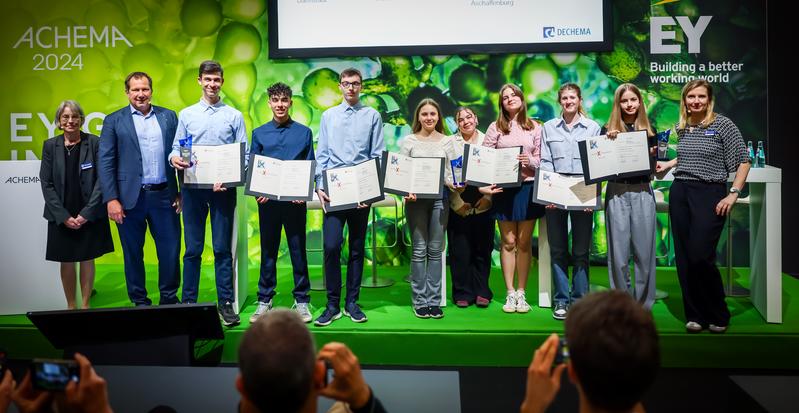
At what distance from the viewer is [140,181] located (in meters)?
4.52

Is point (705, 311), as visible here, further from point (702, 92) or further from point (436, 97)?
point (436, 97)

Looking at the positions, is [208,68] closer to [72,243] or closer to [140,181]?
[140,181]

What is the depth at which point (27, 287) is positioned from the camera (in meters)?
4.86

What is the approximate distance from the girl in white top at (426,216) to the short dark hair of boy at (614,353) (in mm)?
3167

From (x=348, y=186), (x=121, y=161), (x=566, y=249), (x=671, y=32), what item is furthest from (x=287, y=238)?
(x=671, y=32)

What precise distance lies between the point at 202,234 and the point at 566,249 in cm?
234

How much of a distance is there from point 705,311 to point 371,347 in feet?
6.68

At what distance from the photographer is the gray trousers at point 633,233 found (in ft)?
14.5

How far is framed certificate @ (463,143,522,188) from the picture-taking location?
15.3 ft

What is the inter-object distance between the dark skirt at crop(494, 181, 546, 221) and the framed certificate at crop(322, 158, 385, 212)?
913mm

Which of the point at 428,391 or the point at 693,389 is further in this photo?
the point at 693,389

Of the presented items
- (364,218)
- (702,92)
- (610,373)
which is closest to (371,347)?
(364,218)

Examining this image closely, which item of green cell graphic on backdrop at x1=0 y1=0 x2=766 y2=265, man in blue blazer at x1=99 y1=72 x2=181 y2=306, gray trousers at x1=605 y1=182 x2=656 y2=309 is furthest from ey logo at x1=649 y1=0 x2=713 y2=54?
man in blue blazer at x1=99 y1=72 x2=181 y2=306

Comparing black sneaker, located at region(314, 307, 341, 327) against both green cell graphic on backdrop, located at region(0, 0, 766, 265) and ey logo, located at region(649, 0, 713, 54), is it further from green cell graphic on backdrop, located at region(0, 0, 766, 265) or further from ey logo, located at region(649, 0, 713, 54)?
ey logo, located at region(649, 0, 713, 54)
